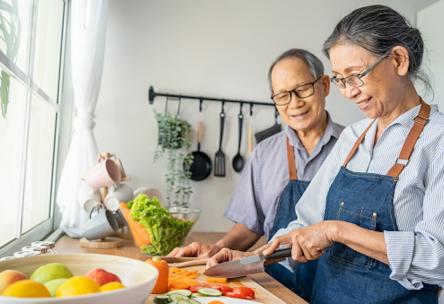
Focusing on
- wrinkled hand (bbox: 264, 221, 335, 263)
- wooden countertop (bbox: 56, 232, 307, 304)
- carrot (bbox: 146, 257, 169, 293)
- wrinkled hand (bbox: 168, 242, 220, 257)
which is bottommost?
wooden countertop (bbox: 56, 232, 307, 304)

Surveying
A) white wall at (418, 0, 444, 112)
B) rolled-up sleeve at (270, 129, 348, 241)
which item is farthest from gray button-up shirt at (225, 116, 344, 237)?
white wall at (418, 0, 444, 112)

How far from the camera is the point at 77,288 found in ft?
1.69

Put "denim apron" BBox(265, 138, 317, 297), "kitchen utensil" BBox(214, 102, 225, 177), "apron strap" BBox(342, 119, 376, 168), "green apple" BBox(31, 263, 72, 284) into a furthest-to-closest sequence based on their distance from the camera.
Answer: "kitchen utensil" BBox(214, 102, 225, 177) < "denim apron" BBox(265, 138, 317, 297) < "apron strap" BBox(342, 119, 376, 168) < "green apple" BBox(31, 263, 72, 284)

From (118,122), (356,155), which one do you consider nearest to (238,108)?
(118,122)

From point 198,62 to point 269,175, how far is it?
1108mm

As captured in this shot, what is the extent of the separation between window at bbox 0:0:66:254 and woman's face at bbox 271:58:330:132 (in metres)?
0.82

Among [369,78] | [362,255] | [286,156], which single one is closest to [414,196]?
[362,255]

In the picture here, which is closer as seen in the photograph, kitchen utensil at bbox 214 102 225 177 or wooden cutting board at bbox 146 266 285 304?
wooden cutting board at bbox 146 266 285 304

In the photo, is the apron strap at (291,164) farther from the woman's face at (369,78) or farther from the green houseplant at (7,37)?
the green houseplant at (7,37)

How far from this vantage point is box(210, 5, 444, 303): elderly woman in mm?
933

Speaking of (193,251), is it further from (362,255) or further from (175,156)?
(175,156)

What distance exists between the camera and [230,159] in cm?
256

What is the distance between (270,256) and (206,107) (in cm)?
155

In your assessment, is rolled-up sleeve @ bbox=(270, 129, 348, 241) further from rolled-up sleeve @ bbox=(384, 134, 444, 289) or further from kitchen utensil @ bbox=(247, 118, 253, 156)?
kitchen utensil @ bbox=(247, 118, 253, 156)
